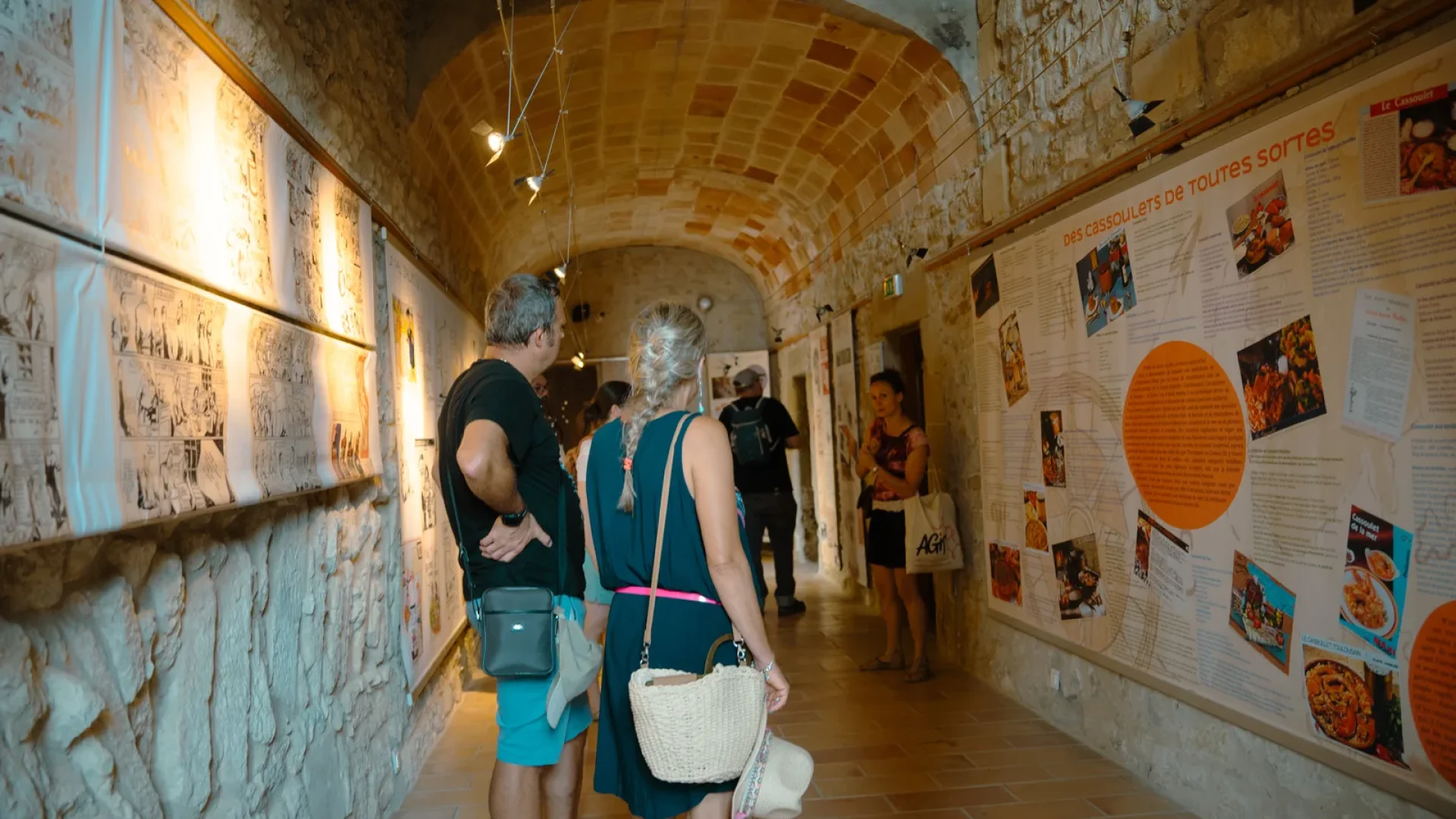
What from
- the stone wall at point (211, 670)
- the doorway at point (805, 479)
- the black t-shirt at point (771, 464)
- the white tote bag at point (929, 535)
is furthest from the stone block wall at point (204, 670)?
the doorway at point (805, 479)

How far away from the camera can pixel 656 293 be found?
41.5ft

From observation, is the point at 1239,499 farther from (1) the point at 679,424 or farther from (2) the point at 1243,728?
(1) the point at 679,424

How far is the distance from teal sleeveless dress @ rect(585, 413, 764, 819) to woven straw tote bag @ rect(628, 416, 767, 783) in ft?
0.41

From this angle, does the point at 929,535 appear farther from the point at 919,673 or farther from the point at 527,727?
the point at 527,727

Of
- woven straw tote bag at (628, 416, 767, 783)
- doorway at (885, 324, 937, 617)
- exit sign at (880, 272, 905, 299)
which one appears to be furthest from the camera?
doorway at (885, 324, 937, 617)

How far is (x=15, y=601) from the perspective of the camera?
145 cm

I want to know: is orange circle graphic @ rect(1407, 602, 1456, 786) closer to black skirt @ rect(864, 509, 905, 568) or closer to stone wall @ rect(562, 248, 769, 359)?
black skirt @ rect(864, 509, 905, 568)

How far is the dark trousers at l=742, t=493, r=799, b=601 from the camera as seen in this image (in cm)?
724

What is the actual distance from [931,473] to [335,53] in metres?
3.53

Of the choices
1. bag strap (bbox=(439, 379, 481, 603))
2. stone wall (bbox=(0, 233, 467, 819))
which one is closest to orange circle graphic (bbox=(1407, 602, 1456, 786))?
bag strap (bbox=(439, 379, 481, 603))

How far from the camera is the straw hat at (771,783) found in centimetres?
198

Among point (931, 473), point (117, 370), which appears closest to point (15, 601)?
point (117, 370)

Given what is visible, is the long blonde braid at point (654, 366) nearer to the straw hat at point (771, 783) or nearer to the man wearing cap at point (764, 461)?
the straw hat at point (771, 783)

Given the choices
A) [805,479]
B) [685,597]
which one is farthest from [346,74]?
[805,479]
